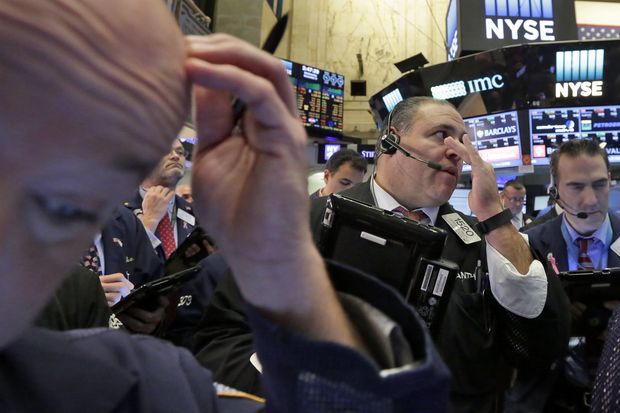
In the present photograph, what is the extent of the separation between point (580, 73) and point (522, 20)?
1.53 meters

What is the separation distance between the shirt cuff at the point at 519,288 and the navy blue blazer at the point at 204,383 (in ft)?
3.00

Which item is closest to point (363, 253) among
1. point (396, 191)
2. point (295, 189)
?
point (295, 189)

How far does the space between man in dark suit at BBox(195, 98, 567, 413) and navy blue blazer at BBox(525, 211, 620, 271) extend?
0.95 m

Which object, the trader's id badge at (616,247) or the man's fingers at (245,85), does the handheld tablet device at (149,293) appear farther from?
the trader's id badge at (616,247)

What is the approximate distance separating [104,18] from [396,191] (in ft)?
4.53

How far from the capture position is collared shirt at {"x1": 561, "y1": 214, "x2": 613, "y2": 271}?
2.25m

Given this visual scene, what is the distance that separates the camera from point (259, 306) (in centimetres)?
46

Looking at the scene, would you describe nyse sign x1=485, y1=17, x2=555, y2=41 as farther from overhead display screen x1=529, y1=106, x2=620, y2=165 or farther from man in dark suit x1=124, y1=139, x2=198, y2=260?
man in dark suit x1=124, y1=139, x2=198, y2=260

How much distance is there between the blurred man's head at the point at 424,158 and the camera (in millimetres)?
1565

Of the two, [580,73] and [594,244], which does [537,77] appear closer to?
[580,73]

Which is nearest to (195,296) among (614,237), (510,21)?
(614,237)

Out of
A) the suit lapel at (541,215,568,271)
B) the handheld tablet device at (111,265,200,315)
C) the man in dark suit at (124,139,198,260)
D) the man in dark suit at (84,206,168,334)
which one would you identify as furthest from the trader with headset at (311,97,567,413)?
the man in dark suit at (124,139,198,260)

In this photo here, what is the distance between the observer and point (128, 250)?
201cm

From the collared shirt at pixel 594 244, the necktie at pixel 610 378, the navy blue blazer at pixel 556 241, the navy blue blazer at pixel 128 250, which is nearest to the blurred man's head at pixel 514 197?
the navy blue blazer at pixel 556 241
